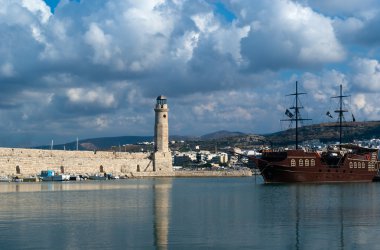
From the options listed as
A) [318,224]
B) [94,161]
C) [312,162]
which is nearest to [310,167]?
[312,162]

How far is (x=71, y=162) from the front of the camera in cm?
5988

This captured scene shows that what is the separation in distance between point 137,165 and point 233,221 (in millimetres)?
50553

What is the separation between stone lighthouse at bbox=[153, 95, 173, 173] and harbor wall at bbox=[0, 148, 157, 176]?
0.80 m

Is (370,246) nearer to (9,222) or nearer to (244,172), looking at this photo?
(9,222)

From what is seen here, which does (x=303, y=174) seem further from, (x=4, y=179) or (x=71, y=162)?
(x=4, y=179)

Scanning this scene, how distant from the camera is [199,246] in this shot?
1470cm

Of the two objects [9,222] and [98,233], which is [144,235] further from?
[9,222]

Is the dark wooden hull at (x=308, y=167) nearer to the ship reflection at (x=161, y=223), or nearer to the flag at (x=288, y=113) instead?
the flag at (x=288, y=113)

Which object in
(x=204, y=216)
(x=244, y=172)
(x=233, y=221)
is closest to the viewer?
(x=233, y=221)

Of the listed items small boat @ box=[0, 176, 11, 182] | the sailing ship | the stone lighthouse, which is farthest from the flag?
small boat @ box=[0, 176, 11, 182]

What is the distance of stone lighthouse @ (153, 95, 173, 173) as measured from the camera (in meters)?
69.9

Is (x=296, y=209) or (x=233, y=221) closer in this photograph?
(x=233, y=221)

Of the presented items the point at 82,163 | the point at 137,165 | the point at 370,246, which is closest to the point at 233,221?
the point at 370,246

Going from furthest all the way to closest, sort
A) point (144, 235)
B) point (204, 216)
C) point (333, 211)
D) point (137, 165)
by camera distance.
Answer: point (137, 165)
point (333, 211)
point (204, 216)
point (144, 235)
